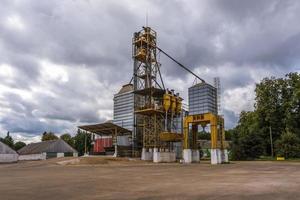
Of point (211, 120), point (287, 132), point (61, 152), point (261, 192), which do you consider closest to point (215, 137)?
point (211, 120)

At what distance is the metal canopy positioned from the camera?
59.8 m

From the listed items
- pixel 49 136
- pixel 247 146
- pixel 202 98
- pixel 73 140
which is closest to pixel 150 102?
pixel 247 146

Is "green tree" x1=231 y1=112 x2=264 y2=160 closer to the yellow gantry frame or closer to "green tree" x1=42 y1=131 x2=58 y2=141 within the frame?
the yellow gantry frame

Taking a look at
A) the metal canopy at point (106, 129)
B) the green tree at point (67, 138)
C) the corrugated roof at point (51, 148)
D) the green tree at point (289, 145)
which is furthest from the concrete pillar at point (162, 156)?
the green tree at point (67, 138)

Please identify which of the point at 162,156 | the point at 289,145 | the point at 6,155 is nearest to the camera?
the point at 162,156

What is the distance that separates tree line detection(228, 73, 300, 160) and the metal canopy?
73.8 feet

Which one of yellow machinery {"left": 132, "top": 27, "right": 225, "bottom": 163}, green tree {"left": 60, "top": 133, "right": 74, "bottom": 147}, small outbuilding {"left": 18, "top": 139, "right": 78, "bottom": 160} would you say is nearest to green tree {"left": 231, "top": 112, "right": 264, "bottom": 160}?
yellow machinery {"left": 132, "top": 27, "right": 225, "bottom": 163}

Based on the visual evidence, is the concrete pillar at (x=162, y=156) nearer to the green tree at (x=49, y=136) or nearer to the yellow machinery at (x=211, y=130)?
the yellow machinery at (x=211, y=130)

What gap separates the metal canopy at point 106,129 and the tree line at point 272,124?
2248 cm

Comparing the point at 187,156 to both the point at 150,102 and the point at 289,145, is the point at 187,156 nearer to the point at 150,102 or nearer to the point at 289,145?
the point at 150,102

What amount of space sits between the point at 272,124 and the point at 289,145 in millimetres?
8795

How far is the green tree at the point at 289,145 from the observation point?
2329 inches

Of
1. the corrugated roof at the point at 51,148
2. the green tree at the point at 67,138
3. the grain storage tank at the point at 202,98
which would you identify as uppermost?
the grain storage tank at the point at 202,98

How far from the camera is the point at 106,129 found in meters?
61.9
